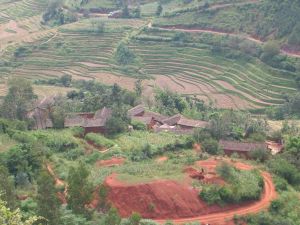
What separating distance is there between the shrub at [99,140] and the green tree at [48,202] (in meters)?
12.8

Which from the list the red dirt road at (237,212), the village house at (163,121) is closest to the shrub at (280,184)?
the red dirt road at (237,212)

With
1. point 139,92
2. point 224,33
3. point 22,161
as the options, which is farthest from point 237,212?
point 224,33

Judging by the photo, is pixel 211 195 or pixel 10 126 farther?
pixel 10 126

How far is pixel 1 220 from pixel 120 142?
21.2 meters

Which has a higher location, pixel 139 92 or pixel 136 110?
pixel 136 110

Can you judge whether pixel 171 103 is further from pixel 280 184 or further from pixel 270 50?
pixel 280 184

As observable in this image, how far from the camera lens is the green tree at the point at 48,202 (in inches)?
660

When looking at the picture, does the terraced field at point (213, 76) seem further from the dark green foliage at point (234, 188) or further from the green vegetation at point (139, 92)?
the dark green foliage at point (234, 188)

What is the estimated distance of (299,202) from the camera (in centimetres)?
2402

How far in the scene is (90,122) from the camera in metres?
34.0

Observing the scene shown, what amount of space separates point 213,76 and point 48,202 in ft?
142

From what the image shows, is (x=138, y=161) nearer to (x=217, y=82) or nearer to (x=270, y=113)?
(x=270, y=113)

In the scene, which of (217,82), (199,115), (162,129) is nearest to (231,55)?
(217,82)

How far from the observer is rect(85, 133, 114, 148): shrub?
30.1 m
